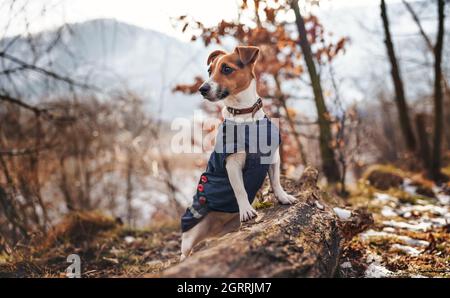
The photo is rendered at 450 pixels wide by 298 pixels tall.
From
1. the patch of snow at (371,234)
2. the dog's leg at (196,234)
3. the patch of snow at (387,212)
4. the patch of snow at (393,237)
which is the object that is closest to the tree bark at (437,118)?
the patch of snow at (387,212)

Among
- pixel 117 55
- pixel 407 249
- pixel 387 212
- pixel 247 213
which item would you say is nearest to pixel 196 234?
pixel 247 213

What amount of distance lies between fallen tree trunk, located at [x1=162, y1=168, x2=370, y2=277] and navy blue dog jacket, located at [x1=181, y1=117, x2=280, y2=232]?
0.37 meters

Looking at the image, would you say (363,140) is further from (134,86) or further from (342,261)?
(134,86)

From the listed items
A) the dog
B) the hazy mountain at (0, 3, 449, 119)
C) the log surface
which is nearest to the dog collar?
the dog

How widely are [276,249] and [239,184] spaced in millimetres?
1062

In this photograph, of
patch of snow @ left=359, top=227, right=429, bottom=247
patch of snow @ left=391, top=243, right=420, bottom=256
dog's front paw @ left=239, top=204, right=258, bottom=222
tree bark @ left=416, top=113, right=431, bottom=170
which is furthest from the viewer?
tree bark @ left=416, top=113, right=431, bottom=170

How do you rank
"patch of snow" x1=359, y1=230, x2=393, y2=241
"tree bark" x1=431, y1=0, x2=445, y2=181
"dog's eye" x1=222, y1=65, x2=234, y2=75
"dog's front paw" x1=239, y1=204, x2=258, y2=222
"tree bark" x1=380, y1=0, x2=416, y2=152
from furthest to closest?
"tree bark" x1=380, y1=0, x2=416, y2=152
"tree bark" x1=431, y1=0, x2=445, y2=181
"patch of snow" x1=359, y1=230, x2=393, y2=241
"dog's eye" x1=222, y1=65, x2=234, y2=75
"dog's front paw" x1=239, y1=204, x2=258, y2=222

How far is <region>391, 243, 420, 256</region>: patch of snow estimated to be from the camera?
449 centimetres

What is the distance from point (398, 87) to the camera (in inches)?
409

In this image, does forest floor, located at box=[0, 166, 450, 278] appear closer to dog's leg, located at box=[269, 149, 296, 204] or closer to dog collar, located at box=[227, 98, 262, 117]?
dog's leg, located at box=[269, 149, 296, 204]

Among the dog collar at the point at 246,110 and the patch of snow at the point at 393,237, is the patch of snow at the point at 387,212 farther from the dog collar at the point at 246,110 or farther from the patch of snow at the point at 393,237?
the dog collar at the point at 246,110
